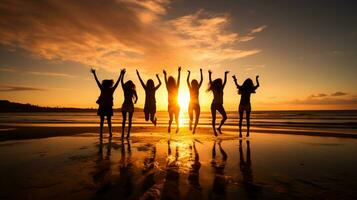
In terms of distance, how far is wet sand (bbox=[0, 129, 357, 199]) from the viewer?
3.63 metres

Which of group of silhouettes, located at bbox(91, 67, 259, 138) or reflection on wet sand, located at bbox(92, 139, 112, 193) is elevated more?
group of silhouettes, located at bbox(91, 67, 259, 138)

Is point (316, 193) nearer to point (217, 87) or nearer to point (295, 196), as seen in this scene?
point (295, 196)

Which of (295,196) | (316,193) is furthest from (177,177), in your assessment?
(316,193)

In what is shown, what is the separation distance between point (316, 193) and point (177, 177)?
2316mm

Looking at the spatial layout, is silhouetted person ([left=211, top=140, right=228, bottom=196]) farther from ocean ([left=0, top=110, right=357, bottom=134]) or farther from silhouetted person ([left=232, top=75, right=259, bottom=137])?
ocean ([left=0, top=110, right=357, bottom=134])

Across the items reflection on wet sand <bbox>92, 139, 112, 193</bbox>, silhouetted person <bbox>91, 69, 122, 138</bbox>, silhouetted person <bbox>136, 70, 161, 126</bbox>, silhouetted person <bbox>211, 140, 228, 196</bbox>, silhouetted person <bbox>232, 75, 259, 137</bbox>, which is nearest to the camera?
silhouetted person <bbox>211, 140, 228, 196</bbox>

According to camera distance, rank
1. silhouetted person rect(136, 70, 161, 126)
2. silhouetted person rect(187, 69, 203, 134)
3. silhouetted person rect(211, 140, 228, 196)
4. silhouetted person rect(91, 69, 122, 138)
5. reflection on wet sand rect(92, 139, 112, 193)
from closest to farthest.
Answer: silhouetted person rect(211, 140, 228, 196) < reflection on wet sand rect(92, 139, 112, 193) < silhouetted person rect(91, 69, 122, 138) < silhouetted person rect(136, 70, 161, 126) < silhouetted person rect(187, 69, 203, 134)

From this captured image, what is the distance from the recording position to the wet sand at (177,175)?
3.63 metres

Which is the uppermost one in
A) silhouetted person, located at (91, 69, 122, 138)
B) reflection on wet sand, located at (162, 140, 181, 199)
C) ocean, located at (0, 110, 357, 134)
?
silhouetted person, located at (91, 69, 122, 138)

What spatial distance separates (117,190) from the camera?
147 inches

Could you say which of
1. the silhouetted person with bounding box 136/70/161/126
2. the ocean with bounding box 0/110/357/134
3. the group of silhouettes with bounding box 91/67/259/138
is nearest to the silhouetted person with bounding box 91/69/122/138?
the group of silhouettes with bounding box 91/67/259/138

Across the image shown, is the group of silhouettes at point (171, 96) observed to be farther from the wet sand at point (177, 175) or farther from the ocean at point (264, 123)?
the ocean at point (264, 123)

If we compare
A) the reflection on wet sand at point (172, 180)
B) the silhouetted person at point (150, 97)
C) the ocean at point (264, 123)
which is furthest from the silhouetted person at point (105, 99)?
the ocean at point (264, 123)

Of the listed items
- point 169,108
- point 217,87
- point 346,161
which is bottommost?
point 346,161
